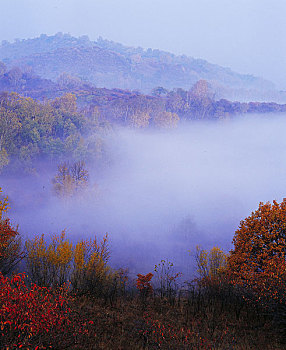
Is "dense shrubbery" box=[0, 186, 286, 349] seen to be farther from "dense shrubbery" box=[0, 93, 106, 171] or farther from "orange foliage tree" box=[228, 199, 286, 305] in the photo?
"dense shrubbery" box=[0, 93, 106, 171]

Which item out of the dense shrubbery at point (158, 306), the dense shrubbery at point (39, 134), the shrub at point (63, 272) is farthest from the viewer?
the dense shrubbery at point (39, 134)

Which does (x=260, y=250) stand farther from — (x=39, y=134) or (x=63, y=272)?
(x=39, y=134)

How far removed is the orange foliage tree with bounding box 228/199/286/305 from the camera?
18.4 metres

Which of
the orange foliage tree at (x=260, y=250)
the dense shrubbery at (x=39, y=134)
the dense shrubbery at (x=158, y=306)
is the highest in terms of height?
the dense shrubbery at (x=39, y=134)

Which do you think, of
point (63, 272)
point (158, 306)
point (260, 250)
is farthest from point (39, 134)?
point (260, 250)

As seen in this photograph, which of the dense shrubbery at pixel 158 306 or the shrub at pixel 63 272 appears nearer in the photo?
the dense shrubbery at pixel 158 306

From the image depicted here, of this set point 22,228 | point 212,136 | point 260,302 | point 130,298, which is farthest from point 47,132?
point 212,136

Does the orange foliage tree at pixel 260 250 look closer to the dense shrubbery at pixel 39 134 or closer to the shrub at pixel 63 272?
the shrub at pixel 63 272

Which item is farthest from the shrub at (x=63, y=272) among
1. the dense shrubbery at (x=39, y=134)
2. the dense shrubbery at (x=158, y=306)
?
the dense shrubbery at (x=39, y=134)

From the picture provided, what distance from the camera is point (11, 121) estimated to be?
88.5 meters

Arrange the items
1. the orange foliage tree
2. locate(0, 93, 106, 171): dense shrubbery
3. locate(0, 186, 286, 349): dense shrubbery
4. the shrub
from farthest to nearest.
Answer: locate(0, 93, 106, 171): dense shrubbery < the shrub < the orange foliage tree < locate(0, 186, 286, 349): dense shrubbery

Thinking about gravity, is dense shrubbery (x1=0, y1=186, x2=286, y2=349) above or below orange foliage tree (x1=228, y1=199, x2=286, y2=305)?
below

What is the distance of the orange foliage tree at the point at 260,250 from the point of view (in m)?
18.4

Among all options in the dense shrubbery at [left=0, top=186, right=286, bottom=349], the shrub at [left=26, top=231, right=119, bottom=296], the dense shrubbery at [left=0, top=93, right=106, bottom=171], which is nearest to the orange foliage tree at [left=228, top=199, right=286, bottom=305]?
the dense shrubbery at [left=0, top=186, right=286, bottom=349]
